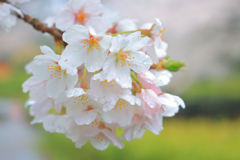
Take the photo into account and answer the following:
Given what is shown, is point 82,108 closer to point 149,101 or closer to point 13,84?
point 149,101

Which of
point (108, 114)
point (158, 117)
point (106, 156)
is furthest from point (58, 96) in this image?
point (106, 156)

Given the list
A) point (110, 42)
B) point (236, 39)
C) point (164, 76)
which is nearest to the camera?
point (110, 42)

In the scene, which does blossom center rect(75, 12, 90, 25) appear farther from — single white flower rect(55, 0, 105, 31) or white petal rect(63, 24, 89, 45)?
white petal rect(63, 24, 89, 45)

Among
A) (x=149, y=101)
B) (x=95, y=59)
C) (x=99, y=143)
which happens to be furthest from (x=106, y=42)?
(x=99, y=143)

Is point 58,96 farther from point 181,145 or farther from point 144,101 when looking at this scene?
point 181,145

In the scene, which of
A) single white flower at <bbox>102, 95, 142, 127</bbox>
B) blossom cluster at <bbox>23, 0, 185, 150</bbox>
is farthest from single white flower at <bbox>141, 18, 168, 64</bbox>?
single white flower at <bbox>102, 95, 142, 127</bbox>

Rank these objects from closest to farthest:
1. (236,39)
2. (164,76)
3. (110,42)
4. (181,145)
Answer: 1. (110,42)
2. (164,76)
3. (181,145)
4. (236,39)
